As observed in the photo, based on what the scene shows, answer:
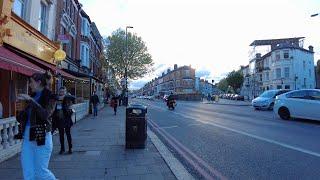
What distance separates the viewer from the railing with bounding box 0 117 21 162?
8.13 m

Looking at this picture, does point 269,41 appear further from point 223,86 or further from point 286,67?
point 223,86

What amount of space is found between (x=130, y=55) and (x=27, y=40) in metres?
49.1

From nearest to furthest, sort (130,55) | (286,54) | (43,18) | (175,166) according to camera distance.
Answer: (175,166), (43,18), (130,55), (286,54)

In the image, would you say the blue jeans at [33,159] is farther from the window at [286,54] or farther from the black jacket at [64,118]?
the window at [286,54]

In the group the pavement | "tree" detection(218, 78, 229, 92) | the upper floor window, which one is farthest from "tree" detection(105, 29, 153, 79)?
"tree" detection(218, 78, 229, 92)

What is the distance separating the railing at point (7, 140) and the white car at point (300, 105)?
44.2 feet

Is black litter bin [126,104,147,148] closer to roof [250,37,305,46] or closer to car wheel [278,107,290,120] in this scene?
car wheel [278,107,290,120]

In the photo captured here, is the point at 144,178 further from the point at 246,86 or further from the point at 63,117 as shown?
the point at 246,86

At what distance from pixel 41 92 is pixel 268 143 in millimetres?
7638

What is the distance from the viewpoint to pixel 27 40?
1394cm

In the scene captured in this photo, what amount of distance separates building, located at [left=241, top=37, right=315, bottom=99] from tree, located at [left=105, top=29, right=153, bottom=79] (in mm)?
25228

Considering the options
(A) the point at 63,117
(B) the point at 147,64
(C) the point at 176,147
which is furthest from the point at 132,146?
(B) the point at 147,64

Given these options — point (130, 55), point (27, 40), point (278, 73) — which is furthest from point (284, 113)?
point (278, 73)

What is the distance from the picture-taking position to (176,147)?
10508 millimetres
